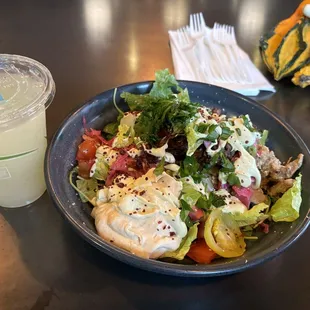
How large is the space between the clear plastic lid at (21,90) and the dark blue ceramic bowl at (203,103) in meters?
0.09

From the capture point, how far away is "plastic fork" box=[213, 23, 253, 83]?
1632 millimetres

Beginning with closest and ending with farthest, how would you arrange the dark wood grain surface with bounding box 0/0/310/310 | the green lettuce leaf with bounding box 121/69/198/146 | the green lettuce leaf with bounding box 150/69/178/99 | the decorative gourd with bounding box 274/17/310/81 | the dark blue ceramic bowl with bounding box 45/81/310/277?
1. the dark blue ceramic bowl with bounding box 45/81/310/277
2. the dark wood grain surface with bounding box 0/0/310/310
3. the green lettuce leaf with bounding box 121/69/198/146
4. the green lettuce leaf with bounding box 150/69/178/99
5. the decorative gourd with bounding box 274/17/310/81

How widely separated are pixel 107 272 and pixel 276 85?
100 centimetres

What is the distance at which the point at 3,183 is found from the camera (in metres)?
1.06

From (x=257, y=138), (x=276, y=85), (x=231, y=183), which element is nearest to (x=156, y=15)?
(x=276, y=85)

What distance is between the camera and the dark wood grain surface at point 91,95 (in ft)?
3.15

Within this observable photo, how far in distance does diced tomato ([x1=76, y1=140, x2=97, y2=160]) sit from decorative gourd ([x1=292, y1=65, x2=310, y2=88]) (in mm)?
849

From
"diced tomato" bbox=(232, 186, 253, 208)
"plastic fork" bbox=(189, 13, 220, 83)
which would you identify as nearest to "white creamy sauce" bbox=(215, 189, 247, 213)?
"diced tomato" bbox=(232, 186, 253, 208)

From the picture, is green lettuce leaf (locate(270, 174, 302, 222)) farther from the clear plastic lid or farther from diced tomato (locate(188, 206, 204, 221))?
the clear plastic lid

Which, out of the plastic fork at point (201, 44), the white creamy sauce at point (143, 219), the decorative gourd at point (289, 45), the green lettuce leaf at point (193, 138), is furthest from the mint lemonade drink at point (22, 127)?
the decorative gourd at point (289, 45)

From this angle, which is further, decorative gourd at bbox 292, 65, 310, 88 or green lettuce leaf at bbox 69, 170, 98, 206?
decorative gourd at bbox 292, 65, 310, 88

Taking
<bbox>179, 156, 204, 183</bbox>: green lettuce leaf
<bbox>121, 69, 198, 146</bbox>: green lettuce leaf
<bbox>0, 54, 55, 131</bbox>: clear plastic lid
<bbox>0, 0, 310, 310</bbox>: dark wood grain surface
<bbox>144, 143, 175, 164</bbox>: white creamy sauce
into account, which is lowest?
<bbox>0, 0, 310, 310</bbox>: dark wood grain surface

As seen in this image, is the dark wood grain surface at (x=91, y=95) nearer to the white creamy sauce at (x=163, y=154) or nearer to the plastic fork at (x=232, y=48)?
the plastic fork at (x=232, y=48)

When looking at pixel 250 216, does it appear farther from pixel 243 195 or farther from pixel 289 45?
pixel 289 45
